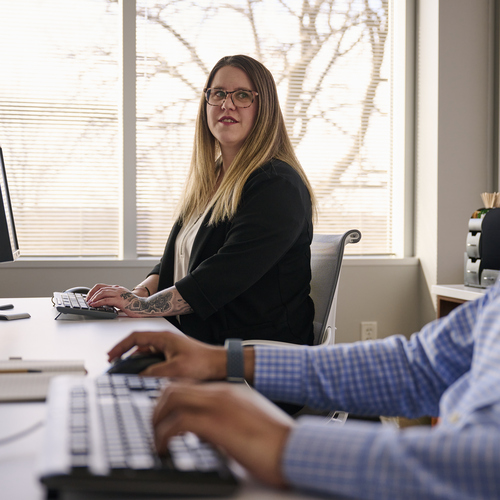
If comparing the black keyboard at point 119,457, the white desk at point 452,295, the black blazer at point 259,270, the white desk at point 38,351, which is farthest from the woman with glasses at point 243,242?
the black keyboard at point 119,457

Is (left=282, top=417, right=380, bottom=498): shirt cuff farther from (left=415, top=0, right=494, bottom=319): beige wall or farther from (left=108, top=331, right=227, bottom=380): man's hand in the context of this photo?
(left=415, top=0, right=494, bottom=319): beige wall

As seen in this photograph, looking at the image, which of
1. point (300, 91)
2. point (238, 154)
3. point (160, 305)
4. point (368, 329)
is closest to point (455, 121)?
point (300, 91)

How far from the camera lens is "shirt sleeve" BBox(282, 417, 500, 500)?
1.55 ft

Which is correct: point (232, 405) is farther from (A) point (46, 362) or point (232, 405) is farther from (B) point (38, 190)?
(B) point (38, 190)

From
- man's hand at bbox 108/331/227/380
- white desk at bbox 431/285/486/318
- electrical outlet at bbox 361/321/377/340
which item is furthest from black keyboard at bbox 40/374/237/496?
electrical outlet at bbox 361/321/377/340

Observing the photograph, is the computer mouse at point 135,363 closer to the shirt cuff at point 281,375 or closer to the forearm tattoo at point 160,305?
the shirt cuff at point 281,375

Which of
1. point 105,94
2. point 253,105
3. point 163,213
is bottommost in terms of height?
point 163,213

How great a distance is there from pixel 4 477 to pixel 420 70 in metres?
3.28

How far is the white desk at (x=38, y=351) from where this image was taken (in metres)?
0.52

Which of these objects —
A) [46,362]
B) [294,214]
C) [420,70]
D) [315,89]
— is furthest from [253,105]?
[420,70]

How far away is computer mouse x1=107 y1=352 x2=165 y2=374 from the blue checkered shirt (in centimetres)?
16

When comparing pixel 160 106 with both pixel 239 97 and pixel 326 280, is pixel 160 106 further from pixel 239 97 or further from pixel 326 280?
pixel 326 280

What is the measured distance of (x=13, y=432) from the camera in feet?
2.20

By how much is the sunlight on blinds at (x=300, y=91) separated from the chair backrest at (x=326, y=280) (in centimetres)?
151
